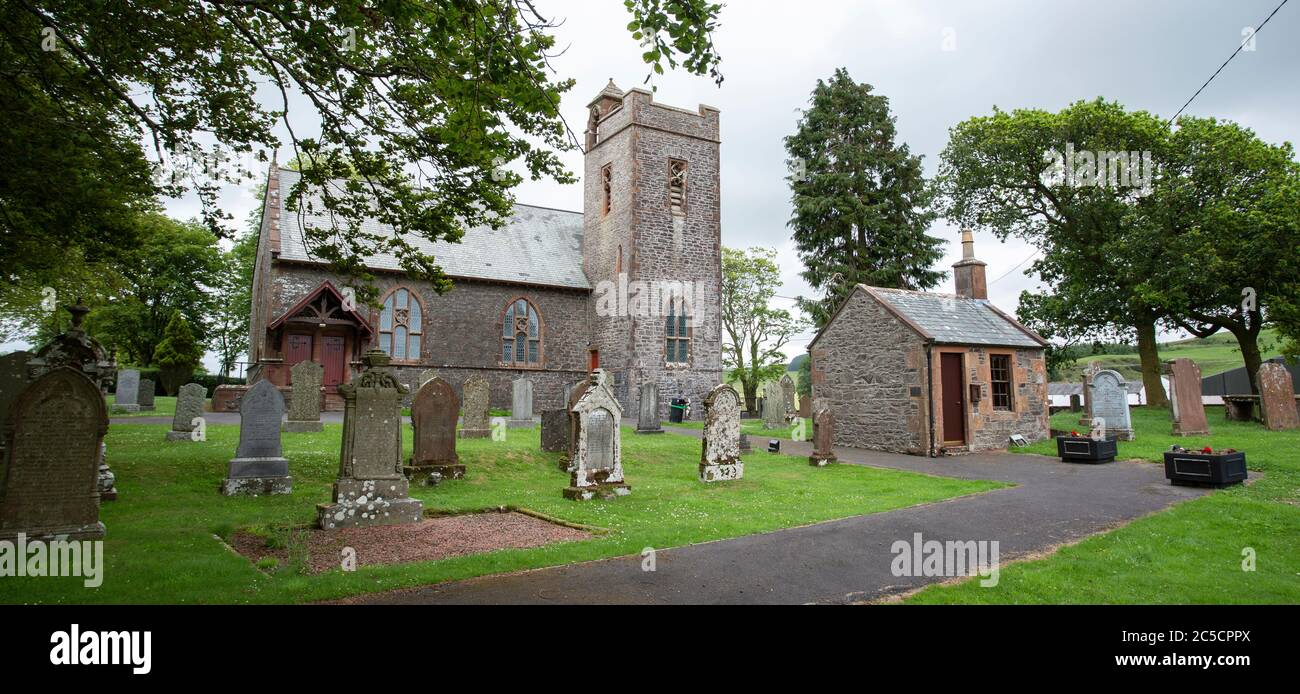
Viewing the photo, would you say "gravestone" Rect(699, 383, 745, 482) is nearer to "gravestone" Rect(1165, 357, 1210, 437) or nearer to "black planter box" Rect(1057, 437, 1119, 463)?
"black planter box" Rect(1057, 437, 1119, 463)

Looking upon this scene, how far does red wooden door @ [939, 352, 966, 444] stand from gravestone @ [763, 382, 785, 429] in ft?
27.1

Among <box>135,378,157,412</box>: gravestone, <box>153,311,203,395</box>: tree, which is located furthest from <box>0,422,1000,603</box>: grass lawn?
<box>153,311,203,395</box>: tree

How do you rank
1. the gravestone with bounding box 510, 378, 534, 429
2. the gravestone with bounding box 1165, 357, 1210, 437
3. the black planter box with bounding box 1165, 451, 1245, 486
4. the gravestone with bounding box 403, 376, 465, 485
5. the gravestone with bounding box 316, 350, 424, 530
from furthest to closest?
the gravestone with bounding box 510, 378, 534, 429 < the gravestone with bounding box 1165, 357, 1210, 437 < the gravestone with bounding box 403, 376, 465, 485 < the black planter box with bounding box 1165, 451, 1245, 486 < the gravestone with bounding box 316, 350, 424, 530

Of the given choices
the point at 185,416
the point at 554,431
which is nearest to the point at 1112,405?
the point at 554,431

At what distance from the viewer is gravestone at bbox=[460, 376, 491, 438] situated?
16.5 metres

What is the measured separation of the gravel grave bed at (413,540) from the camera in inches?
254

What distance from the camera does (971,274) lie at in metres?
20.3

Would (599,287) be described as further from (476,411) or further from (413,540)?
(413,540)

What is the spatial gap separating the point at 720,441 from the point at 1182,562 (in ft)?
24.1
